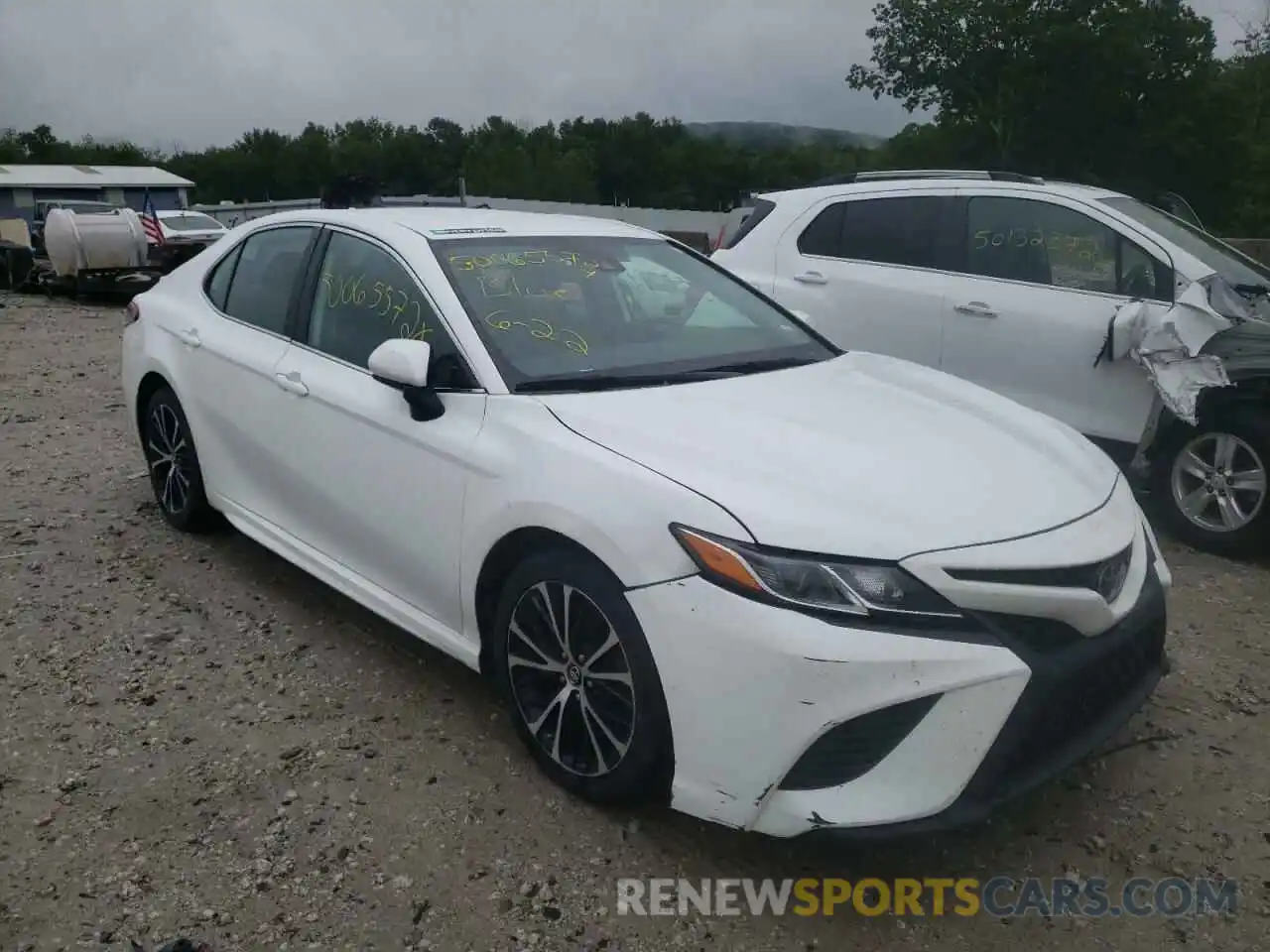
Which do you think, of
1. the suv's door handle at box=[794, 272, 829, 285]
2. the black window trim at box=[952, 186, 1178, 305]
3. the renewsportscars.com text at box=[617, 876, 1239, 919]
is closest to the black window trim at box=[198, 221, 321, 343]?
the renewsportscars.com text at box=[617, 876, 1239, 919]

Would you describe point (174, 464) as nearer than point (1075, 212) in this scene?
Yes

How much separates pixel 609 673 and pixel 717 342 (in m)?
1.40

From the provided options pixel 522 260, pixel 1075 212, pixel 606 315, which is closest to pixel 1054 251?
pixel 1075 212

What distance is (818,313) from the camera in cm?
657

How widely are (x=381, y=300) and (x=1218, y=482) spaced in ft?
12.7

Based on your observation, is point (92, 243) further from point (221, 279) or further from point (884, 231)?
point (884, 231)

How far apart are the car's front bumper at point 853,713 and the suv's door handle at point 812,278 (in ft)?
13.7

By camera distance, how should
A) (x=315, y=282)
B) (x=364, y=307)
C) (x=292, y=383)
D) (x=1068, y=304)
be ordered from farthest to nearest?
(x=1068, y=304) → (x=315, y=282) → (x=292, y=383) → (x=364, y=307)

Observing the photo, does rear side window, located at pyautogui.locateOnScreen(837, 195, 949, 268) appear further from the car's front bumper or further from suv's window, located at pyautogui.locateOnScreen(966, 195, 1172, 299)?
the car's front bumper

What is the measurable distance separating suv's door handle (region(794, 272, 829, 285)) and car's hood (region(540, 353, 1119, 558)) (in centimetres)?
297

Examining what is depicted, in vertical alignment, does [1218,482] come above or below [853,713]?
below

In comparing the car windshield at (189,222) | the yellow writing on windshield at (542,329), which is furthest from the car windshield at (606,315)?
the car windshield at (189,222)

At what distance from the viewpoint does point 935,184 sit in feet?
20.7

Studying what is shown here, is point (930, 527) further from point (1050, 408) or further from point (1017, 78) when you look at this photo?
point (1017, 78)
